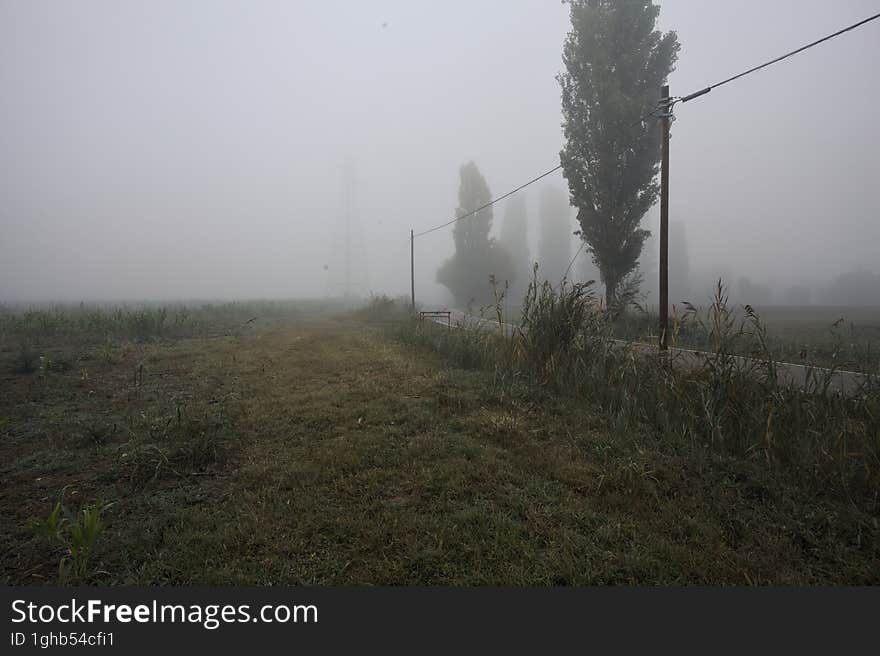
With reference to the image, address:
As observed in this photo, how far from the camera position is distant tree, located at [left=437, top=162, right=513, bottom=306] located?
33000mm

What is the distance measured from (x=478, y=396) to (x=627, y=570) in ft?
10.8

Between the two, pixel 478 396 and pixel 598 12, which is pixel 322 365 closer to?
pixel 478 396

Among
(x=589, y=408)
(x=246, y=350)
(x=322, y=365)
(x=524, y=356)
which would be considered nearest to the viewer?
(x=589, y=408)

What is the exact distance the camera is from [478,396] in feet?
17.9

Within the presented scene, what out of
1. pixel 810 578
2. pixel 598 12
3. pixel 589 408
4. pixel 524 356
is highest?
pixel 598 12

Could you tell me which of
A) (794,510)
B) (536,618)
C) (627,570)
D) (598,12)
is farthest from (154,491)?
(598,12)

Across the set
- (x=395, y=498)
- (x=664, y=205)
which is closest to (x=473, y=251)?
(x=664, y=205)

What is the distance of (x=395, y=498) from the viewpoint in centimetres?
304

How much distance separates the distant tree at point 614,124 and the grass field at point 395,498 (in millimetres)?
10759

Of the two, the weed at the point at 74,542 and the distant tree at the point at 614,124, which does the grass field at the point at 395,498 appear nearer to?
the weed at the point at 74,542

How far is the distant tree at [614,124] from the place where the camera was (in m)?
13.6

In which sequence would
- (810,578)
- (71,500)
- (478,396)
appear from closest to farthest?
(810,578)
(71,500)
(478,396)

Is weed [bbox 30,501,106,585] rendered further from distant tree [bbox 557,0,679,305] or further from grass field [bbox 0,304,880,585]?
distant tree [bbox 557,0,679,305]

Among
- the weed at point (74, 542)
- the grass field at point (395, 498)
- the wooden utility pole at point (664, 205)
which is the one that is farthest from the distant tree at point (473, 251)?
the weed at point (74, 542)
